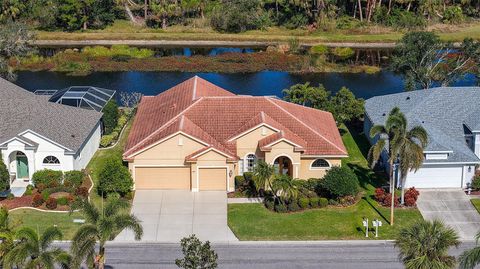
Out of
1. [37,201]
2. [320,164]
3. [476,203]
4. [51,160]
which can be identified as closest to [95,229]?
[37,201]

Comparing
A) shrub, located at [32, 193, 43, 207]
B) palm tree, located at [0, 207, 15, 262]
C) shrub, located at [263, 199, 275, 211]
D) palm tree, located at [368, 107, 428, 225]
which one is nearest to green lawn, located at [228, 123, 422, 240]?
shrub, located at [263, 199, 275, 211]

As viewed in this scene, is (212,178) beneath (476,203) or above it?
above

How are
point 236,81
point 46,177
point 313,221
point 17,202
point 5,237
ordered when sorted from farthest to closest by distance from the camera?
point 236,81 → point 46,177 → point 17,202 → point 313,221 → point 5,237

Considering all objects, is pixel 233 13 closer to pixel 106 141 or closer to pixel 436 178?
pixel 106 141

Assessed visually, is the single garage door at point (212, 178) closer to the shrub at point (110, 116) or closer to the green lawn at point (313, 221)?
the green lawn at point (313, 221)

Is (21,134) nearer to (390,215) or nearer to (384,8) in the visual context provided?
(390,215)

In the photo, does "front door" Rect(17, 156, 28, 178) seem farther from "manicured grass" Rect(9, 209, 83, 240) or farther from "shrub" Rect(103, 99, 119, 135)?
"shrub" Rect(103, 99, 119, 135)
